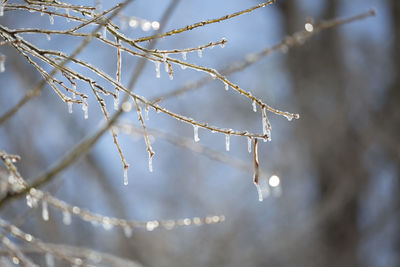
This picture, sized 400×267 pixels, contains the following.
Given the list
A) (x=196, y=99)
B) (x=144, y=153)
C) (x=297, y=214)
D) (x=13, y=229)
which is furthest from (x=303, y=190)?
(x=13, y=229)

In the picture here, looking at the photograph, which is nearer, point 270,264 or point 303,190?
point 270,264

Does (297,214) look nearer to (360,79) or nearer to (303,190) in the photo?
(303,190)

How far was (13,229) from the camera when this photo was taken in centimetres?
87

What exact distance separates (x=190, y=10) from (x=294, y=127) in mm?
1931

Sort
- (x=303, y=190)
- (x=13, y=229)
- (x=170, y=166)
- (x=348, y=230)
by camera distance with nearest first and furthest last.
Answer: (x=13, y=229)
(x=348, y=230)
(x=303, y=190)
(x=170, y=166)

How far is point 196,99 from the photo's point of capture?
4.90 m

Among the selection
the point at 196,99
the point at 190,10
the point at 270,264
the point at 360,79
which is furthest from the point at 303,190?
the point at 190,10

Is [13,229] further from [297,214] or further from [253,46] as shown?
[253,46]

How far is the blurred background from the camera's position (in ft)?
12.7

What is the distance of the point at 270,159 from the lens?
13.5 feet

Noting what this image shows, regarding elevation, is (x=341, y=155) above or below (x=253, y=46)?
below

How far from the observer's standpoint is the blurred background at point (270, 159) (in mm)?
3865

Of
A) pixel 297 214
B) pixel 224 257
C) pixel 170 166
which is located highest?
pixel 170 166

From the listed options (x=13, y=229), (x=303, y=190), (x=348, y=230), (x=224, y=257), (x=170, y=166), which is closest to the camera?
(x=13, y=229)
